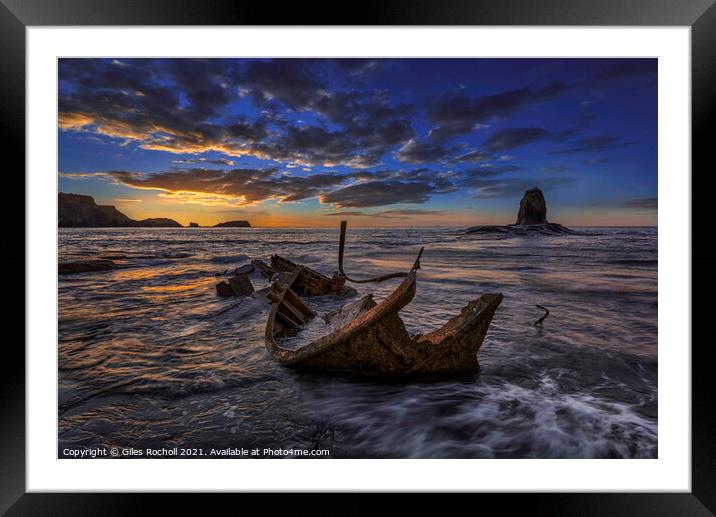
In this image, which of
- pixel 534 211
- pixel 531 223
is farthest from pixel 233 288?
pixel 531 223

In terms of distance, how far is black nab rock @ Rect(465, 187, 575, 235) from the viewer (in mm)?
18630

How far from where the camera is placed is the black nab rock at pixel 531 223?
61.1 feet

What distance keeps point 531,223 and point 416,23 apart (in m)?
24.6

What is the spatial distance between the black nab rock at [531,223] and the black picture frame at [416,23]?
48.2ft

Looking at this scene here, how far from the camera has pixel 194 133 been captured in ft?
22.8

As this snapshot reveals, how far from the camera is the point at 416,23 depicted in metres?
2.53

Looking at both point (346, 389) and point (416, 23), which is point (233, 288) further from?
point (416, 23)

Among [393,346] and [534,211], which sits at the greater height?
[534,211]

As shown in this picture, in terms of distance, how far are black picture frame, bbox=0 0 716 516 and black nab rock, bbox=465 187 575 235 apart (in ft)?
48.2

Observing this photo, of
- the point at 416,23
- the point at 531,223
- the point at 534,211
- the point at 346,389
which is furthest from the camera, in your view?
the point at 531,223

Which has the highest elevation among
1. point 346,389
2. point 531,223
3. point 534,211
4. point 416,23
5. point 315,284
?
point 534,211

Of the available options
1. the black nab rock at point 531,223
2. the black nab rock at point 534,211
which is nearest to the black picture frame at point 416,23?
the black nab rock at point 531,223

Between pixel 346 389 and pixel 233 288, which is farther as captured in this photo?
pixel 233 288

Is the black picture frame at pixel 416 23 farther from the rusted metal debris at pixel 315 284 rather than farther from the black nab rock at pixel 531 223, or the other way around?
the black nab rock at pixel 531 223
